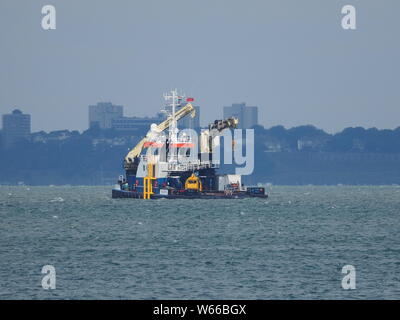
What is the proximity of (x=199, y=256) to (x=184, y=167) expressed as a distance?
63.4 m

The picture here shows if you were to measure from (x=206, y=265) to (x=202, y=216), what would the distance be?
3866 centimetres

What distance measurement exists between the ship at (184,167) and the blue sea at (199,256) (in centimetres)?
2571

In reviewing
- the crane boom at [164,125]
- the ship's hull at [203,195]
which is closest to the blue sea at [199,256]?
the ship's hull at [203,195]

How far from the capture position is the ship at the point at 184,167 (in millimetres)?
114806

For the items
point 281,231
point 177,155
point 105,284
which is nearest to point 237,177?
point 177,155

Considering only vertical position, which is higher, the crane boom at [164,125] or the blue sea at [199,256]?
the crane boom at [164,125]

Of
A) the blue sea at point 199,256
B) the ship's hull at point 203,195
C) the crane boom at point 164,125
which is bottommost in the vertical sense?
the blue sea at point 199,256

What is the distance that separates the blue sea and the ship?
25.7 m

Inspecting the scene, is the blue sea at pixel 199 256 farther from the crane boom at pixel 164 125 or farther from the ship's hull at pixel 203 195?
the crane boom at pixel 164 125

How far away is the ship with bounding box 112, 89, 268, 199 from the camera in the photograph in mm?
114806

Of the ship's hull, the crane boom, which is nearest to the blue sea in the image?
the ship's hull

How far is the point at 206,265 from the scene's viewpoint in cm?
4766
